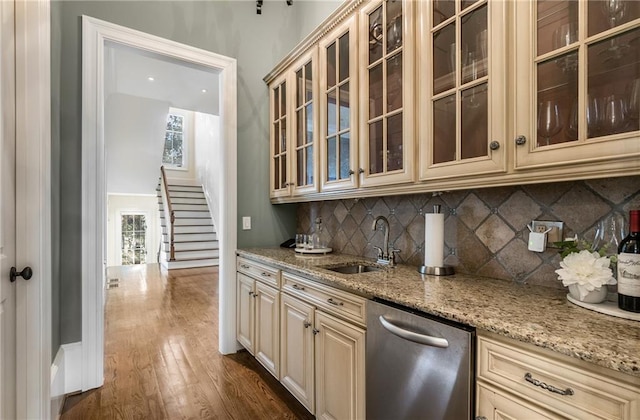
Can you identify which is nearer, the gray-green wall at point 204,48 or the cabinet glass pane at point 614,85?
the cabinet glass pane at point 614,85

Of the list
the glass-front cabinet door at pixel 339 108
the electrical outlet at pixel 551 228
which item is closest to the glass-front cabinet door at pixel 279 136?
the glass-front cabinet door at pixel 339 108

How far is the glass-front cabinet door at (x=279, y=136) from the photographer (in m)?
2.73

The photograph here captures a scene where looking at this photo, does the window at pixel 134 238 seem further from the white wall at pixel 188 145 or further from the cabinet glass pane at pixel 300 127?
the cabinet glass pane at pixel 300 127

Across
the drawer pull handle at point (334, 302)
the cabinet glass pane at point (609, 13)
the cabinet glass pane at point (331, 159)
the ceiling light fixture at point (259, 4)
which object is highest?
the ceiling light fixture at point (259, 4)

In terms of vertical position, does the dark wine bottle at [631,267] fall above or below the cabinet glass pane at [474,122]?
below

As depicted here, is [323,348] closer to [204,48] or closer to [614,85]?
[614,85]

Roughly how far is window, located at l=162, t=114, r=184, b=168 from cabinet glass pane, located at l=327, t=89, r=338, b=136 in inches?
333

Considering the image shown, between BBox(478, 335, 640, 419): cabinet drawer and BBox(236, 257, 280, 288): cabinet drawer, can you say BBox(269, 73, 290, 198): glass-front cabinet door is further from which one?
BBox(478, 335, 640, 419): cabinet drawer

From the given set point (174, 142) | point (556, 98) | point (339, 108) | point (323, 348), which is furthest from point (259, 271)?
point (174, 142)

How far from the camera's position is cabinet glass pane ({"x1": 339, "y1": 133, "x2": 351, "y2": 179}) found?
200 centimetres

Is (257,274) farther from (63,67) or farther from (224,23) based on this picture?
(224,23)

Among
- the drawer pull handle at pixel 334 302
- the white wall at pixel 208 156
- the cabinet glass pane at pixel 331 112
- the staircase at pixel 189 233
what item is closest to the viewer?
the drawer pull handle at pixel 334 302

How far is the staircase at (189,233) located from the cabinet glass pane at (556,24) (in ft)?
22.1

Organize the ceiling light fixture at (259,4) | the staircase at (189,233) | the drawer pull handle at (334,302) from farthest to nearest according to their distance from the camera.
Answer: the staircase at (189,233) < the ceiling light fixture at (259,4) < the drawer pull handle at (334,302)
